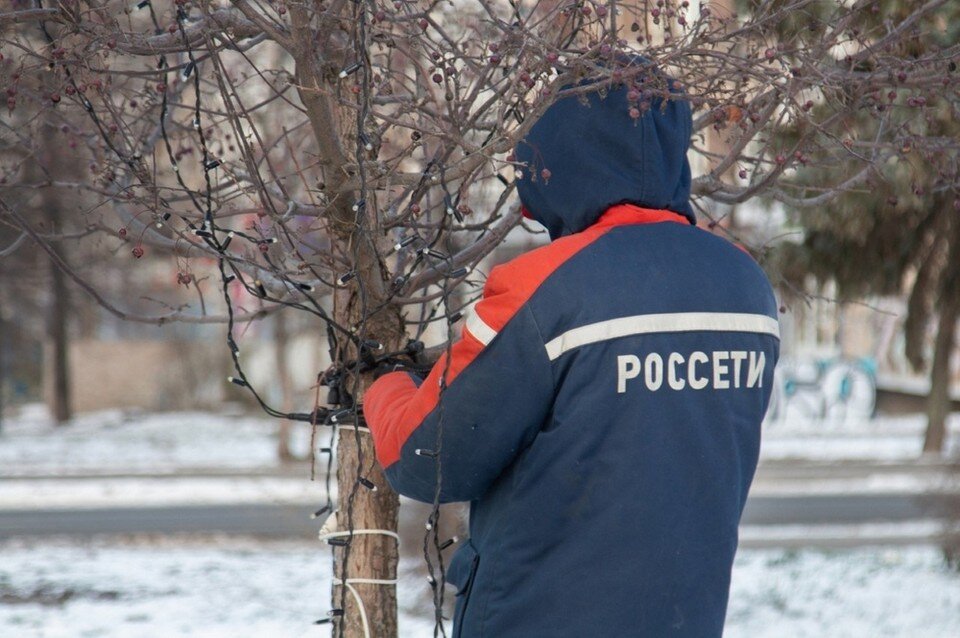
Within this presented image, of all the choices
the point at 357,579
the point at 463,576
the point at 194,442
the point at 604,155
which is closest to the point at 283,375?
the point at 194,442

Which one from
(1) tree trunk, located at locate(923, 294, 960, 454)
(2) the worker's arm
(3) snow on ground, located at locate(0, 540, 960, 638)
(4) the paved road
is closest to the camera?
(2) the worker's arm

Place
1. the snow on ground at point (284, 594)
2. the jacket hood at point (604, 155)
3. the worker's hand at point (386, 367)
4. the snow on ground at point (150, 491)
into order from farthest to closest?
the snow on ground at point (150, 491) → the snow on ground at point (284, 594) → the worker's hand at point (386, 367) → the jacket hood at point (604, 155)

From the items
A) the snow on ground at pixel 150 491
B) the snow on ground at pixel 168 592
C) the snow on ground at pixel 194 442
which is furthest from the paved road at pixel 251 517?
the snow on ground at pixel 194 442

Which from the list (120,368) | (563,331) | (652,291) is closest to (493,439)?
(563,331)

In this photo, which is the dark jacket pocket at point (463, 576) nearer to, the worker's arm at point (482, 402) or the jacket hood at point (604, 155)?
the worker's arm at point (482, 402)

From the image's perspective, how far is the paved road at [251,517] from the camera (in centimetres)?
1067

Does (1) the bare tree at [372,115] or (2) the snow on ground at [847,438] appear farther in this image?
(2) the snow on ground at [847,438]

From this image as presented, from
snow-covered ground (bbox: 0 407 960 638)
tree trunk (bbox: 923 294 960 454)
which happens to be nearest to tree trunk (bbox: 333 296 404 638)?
snow-covered ground (bbox: 0 407 960 638)

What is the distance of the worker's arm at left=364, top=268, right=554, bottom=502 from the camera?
2025 mm

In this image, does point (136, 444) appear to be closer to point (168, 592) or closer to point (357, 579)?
point (168, 592)

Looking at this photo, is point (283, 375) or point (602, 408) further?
point (283, 375)

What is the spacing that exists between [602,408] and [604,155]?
534 millimetres

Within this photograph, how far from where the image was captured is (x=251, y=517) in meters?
11.5

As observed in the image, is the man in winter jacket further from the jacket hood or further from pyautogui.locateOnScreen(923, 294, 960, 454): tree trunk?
pyautogui.locateOnScreen(923, 294, 960, 454): tree trunk
